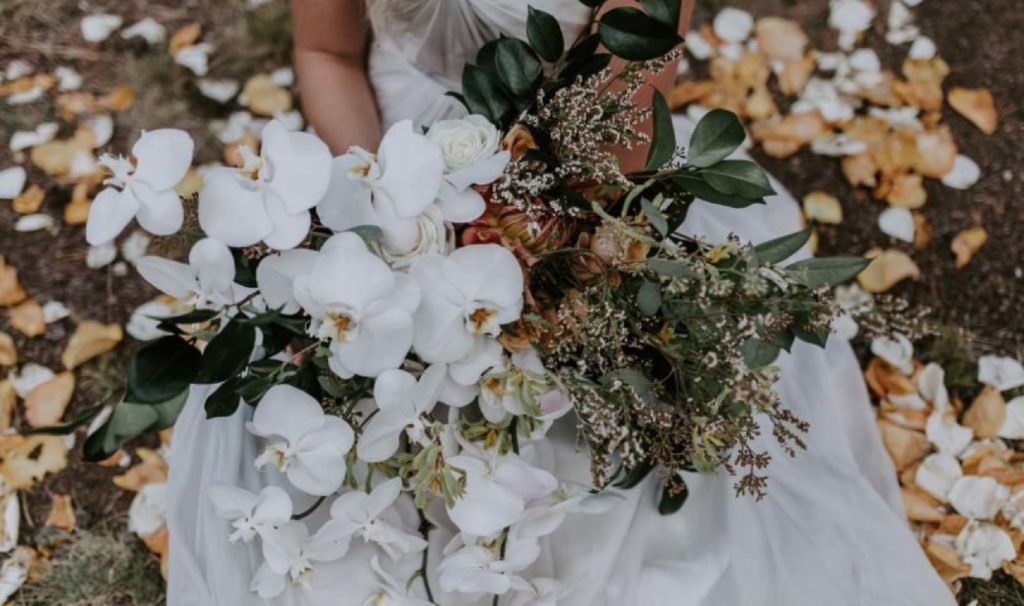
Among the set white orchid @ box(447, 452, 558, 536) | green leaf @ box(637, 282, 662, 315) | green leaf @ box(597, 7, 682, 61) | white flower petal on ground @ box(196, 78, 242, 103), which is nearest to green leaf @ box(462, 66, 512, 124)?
green leaf @ box(597, 7, 682, 61)

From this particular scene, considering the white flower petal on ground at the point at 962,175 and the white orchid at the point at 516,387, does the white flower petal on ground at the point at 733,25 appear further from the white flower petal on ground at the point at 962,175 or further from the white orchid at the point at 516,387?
the white orchid at the point at 516,387

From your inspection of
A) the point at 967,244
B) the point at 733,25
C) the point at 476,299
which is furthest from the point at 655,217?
the point at 733,25

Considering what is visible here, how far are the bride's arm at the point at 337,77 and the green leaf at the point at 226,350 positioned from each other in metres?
0.58

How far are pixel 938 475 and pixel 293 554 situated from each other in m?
0.99

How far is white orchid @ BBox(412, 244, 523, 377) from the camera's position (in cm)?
73

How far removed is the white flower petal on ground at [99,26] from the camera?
6.13ft

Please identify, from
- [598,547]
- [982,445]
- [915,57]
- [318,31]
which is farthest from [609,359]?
[915,57]

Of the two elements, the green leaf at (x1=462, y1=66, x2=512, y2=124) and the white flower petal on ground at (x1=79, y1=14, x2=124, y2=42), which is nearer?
the green leaf at (x1=462, y1=66, x2=512, y2=124)

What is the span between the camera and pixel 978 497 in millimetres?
1376

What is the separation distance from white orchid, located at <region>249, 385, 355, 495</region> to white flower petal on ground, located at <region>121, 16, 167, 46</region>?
4.39 ft

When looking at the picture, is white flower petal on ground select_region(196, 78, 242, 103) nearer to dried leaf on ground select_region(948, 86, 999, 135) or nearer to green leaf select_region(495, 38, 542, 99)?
green leaf select_region(495, 38, 542, 99)

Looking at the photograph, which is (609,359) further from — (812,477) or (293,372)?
(812,477)

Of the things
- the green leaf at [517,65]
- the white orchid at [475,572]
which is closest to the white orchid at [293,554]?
the white orchid at [475,572]

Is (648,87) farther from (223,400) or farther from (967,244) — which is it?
(967,244)
